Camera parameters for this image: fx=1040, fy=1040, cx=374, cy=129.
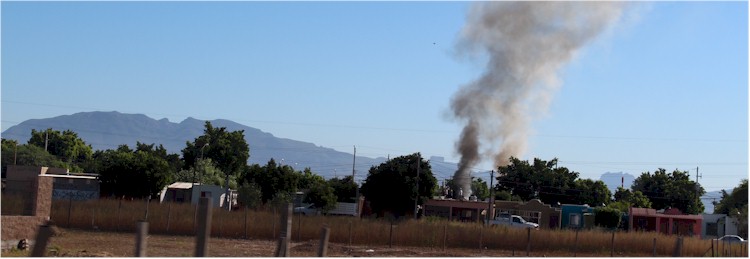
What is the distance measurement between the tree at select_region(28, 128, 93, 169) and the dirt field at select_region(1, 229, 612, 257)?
8593cm

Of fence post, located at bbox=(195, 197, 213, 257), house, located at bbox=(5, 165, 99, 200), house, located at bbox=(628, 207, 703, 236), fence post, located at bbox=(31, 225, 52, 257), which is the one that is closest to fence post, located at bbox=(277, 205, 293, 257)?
fence post, located at bbox=(195, 197, 213, 257)

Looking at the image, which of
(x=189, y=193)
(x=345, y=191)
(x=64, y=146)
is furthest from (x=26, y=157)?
(x=345, y=191)

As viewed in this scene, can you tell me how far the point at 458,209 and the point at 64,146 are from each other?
220 feet

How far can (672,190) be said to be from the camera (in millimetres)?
103625

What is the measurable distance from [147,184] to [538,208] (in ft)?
92.1

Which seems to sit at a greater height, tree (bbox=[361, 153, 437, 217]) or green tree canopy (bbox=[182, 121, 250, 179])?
green tree canopy (bbox=[182, 121, 250, 179])

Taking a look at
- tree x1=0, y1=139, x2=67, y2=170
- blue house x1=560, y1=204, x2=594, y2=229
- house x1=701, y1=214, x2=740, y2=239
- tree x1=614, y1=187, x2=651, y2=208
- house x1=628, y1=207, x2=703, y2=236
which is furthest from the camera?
tree x1=0, y1=139, x2=67, y2=170

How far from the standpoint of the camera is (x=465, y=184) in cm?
10850

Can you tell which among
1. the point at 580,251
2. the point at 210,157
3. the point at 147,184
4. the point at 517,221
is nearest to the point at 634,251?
the point at 580,251

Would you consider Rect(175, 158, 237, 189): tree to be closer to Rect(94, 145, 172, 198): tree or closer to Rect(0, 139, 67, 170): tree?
Rect(0, 139, 67, 170): tree

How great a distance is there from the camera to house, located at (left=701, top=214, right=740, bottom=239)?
73.1m

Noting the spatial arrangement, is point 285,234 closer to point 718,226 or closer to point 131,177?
point 131,177

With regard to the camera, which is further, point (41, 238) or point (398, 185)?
point (398, 185)

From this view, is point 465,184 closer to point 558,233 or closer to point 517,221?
point 517,221
